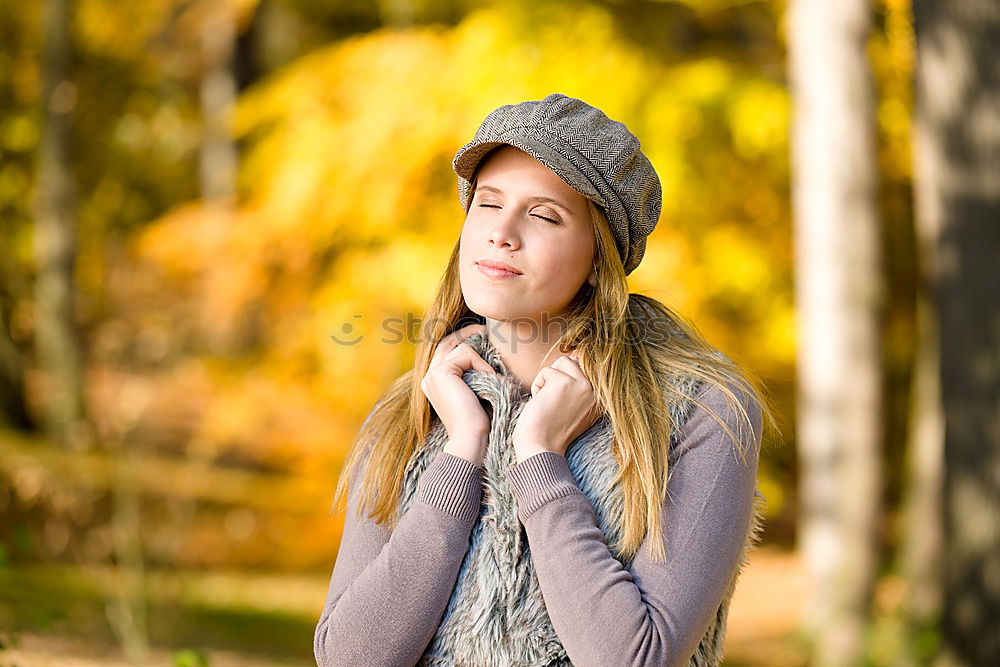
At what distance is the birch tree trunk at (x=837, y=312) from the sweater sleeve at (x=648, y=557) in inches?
169

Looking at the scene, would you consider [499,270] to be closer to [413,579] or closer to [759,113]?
[413,579]

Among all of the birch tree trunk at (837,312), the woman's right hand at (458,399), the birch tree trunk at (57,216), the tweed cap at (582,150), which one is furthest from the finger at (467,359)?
the birch tree trunk at (57,216)

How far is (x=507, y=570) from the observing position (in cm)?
176

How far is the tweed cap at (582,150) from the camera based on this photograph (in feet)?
5.84

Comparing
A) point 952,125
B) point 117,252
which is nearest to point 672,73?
point 952,125

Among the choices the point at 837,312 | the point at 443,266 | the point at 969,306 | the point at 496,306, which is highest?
the point at 496,306

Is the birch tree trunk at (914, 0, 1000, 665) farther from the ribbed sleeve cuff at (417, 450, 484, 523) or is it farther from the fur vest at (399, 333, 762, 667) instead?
the ribbed sleeve cuff at (417, 450, 484, 523)

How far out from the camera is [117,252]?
384 inches

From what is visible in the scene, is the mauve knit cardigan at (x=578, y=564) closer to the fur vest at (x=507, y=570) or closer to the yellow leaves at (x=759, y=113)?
the fur vest at (x=507, y=570)

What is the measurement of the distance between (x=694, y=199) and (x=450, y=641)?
4.96m

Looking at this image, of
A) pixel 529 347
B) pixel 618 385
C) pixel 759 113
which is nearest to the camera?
pixel 618 385

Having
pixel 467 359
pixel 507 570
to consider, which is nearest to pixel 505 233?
pixel 467 359

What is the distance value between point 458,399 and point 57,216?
9.47 metres

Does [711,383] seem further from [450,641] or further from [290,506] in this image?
[290,506]
